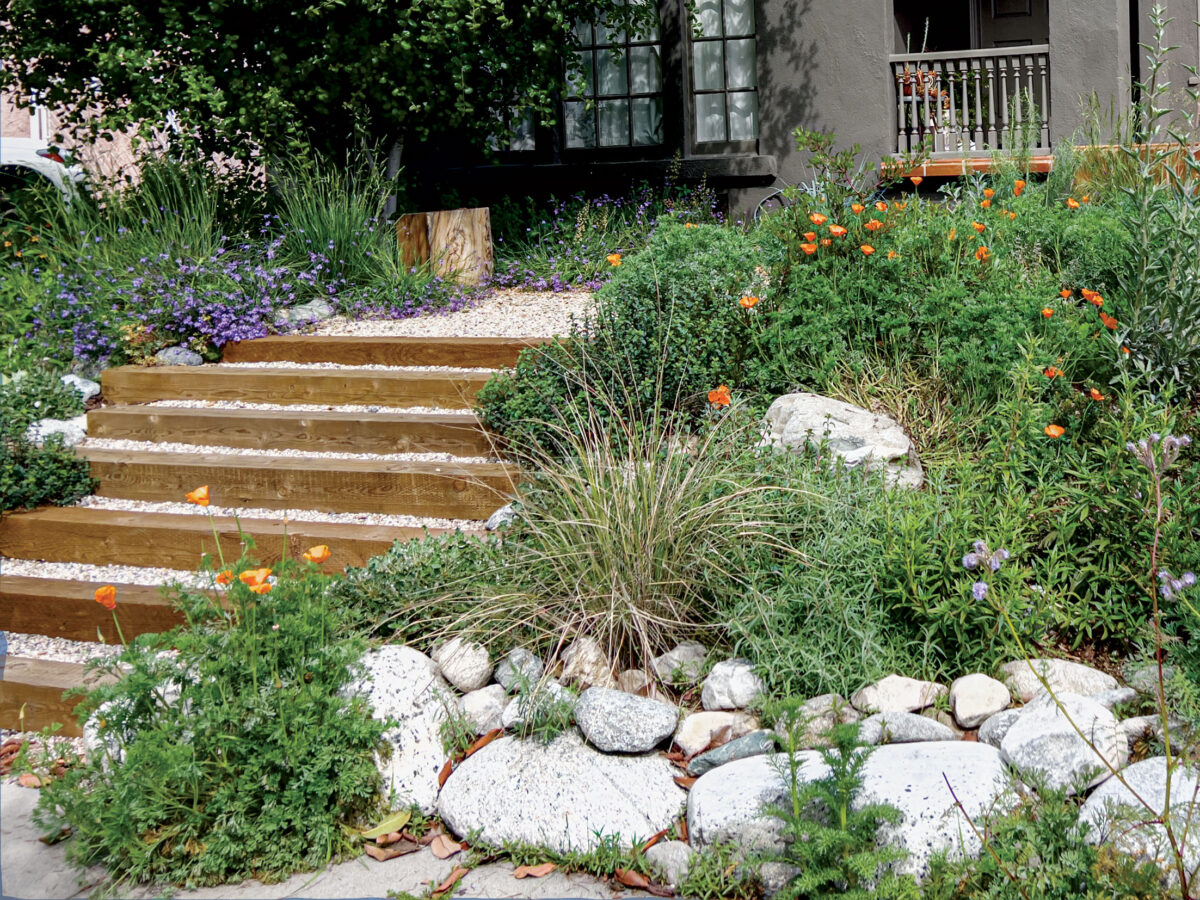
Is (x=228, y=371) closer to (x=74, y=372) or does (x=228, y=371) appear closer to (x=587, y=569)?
(x=74, y=372)

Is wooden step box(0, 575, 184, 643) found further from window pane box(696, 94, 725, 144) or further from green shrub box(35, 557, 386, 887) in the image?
window pane box(696, 94, 725, 144)

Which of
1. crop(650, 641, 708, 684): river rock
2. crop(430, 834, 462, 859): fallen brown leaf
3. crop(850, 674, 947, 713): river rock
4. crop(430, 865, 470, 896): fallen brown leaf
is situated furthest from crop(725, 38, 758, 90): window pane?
crop(430, 865, 470, 896): fallen brown leaf

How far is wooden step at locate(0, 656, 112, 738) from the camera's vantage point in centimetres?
430

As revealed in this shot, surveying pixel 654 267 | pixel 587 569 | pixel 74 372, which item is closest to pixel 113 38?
pixel 74 372

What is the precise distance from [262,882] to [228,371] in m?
4.03

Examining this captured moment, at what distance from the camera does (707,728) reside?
11.6ft

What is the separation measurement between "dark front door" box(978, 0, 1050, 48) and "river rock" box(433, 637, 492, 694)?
36.3 ft

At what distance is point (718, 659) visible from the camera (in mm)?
3848

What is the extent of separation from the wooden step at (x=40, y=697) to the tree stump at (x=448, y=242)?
430cm

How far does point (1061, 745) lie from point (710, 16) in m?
9.05

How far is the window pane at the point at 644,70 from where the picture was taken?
11.0 metres

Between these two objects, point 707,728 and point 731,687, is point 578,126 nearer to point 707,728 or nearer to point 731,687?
point 731,687

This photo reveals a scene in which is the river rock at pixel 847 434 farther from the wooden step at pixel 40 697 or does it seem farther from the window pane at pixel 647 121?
the window pane at pixel 647 121

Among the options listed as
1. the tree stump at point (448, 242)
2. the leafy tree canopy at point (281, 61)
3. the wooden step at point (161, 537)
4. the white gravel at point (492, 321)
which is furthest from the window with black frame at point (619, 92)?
the wooden step at point (161, 537)
